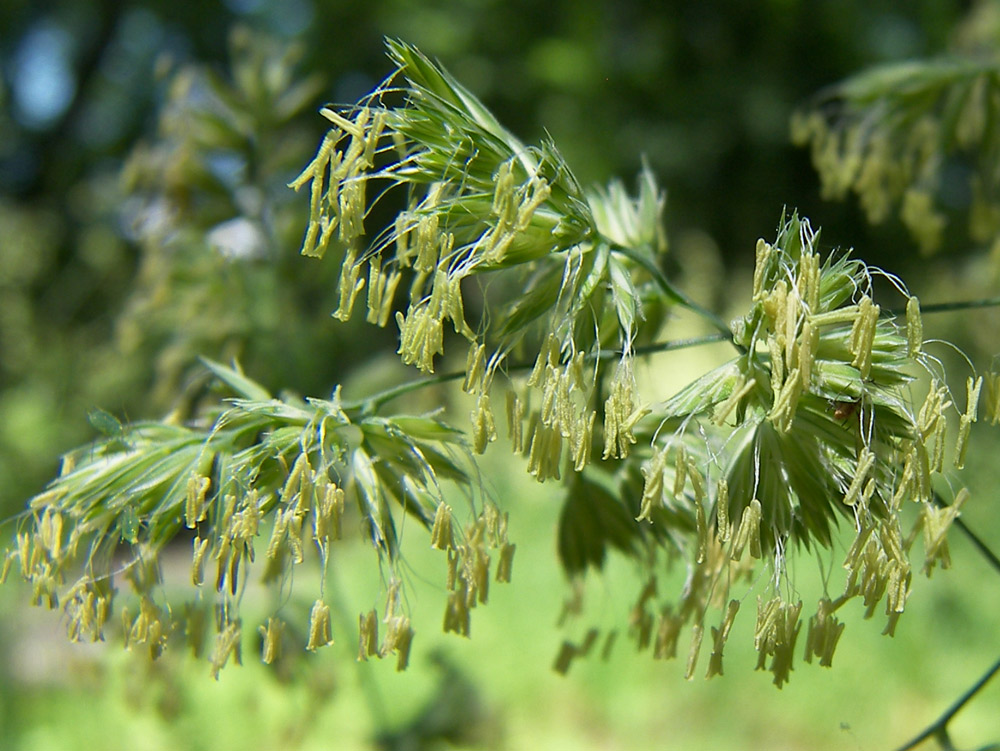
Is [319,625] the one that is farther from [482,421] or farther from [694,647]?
[694,647]

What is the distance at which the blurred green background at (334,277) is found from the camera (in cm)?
268

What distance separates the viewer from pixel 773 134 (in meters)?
6.45

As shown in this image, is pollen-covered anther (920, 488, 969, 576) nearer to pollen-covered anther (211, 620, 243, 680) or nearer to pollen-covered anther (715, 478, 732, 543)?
pollen-covered anther (715, 478, 732, 543)

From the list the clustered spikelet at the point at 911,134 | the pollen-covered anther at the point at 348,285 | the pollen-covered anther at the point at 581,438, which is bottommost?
the pollen-covered anther at the point at 581,438

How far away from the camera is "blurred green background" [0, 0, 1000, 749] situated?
8.80 feet

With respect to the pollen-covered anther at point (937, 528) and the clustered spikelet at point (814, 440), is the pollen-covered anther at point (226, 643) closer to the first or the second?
the clustered spikelet at point (814, 440)

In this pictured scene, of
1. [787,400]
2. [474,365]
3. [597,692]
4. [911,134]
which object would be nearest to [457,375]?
[474,365]

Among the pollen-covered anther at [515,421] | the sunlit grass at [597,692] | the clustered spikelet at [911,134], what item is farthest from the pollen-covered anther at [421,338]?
the sunlit grass at [597,692]

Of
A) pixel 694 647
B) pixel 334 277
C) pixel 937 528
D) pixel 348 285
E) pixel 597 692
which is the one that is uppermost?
pixel 334 277

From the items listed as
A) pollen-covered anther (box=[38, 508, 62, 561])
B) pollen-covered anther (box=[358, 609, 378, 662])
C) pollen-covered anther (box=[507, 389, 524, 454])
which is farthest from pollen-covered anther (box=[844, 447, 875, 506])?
pollen-covered anther (box=[38, 508, 62, 561])

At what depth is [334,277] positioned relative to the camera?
285cm

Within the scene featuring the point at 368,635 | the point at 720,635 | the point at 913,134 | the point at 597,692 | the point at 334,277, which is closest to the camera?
the point at 720,635

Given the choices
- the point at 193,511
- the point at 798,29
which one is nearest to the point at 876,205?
the point at 193,511

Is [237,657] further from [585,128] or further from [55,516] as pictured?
[585,128]
